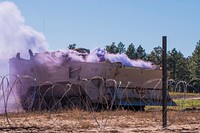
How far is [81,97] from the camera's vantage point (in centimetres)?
2011

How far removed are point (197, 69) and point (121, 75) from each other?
66727mm

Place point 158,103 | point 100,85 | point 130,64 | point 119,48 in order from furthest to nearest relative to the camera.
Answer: point 119,48
point 130,64
point 158,103
point 100,85

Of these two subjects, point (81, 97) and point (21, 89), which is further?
point (21, 89)

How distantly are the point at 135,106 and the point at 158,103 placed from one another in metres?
1.30

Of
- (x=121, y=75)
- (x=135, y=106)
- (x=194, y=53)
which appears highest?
(x=194, y=53)

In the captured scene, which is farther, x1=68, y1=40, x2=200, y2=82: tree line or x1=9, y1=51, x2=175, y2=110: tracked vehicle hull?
x1=68, y1=40, x2=200, y2=82: tree line

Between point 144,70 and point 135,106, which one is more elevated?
point 144,70

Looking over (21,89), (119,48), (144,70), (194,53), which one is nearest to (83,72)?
(144,70)

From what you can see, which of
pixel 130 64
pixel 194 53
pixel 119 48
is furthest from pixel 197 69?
pixel 130 64

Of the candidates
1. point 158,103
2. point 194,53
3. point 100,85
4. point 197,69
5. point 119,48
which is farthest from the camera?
point 119,48

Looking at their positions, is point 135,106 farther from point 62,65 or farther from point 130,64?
point 62,65

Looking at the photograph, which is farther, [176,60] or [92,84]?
[176,60]

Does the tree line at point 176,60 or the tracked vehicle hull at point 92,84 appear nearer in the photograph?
the tracked vehicle hull at point 92,84

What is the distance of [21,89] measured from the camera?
23.6m
